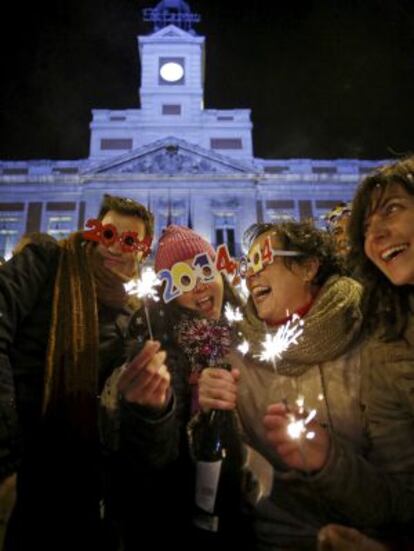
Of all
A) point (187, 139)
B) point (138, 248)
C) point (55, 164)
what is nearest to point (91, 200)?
point (55, 164)

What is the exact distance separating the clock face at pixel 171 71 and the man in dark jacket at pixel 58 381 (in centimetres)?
3249

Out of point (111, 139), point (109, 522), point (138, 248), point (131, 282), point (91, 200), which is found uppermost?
point (111, 139)

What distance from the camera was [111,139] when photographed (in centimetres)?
A: 2931

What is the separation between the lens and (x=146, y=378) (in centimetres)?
195

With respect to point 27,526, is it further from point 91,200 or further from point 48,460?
point 91,200

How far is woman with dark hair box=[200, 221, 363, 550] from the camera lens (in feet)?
6.61

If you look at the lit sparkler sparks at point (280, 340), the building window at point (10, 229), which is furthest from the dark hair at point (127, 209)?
the building window at point (10, 229)

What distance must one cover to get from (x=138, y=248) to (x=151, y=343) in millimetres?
1183

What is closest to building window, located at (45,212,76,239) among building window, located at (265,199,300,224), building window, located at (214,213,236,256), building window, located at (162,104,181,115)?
building window, located at (214,213,236,256)

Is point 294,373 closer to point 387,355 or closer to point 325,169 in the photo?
point 387,355

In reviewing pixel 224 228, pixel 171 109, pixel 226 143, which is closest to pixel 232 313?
pixel 224 228

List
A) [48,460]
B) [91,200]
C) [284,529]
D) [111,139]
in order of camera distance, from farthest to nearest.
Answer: [111,139] → [91,200] → [48,460] → [284,529]

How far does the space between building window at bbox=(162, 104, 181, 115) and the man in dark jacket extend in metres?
30.3

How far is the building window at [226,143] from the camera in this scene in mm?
29672
